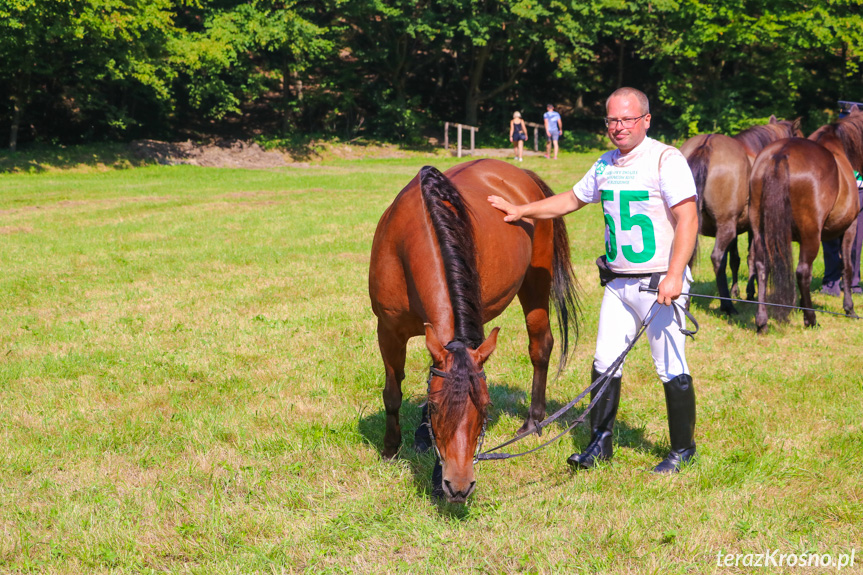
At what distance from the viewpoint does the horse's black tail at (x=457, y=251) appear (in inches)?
142

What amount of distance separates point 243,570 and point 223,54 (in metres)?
25.6

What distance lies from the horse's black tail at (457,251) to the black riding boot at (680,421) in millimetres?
1494

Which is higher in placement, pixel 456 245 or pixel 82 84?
pixel 82 84

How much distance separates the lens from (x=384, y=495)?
4.16 meters

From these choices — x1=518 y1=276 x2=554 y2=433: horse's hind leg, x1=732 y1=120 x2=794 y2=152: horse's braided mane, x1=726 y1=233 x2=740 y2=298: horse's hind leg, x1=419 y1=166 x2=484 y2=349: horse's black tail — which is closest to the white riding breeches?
x1=518 y1=276 x2=554 y2=433: horse's hind leg

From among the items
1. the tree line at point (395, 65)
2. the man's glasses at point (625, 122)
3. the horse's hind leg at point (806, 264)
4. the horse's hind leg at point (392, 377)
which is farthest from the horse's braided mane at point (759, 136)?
the tree line at point (395, 65)

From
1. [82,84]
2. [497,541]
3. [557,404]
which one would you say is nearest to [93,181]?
[82,84]

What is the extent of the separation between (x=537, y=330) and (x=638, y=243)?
1436mm

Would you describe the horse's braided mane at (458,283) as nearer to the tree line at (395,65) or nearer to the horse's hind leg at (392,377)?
the horse's hind leg at (392,377)

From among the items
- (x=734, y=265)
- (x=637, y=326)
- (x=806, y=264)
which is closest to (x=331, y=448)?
(x=637, y=326)

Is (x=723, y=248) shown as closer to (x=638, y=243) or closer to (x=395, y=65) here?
(x=638, y=243)

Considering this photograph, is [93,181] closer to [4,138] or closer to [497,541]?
[4,138]

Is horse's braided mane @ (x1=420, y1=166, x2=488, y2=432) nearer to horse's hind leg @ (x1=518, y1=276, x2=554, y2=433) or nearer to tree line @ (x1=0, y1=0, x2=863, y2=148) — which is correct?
horse's hind leg @ (x1=518, y1=276, x2=554, y2=433)

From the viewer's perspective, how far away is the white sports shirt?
3967 mm
